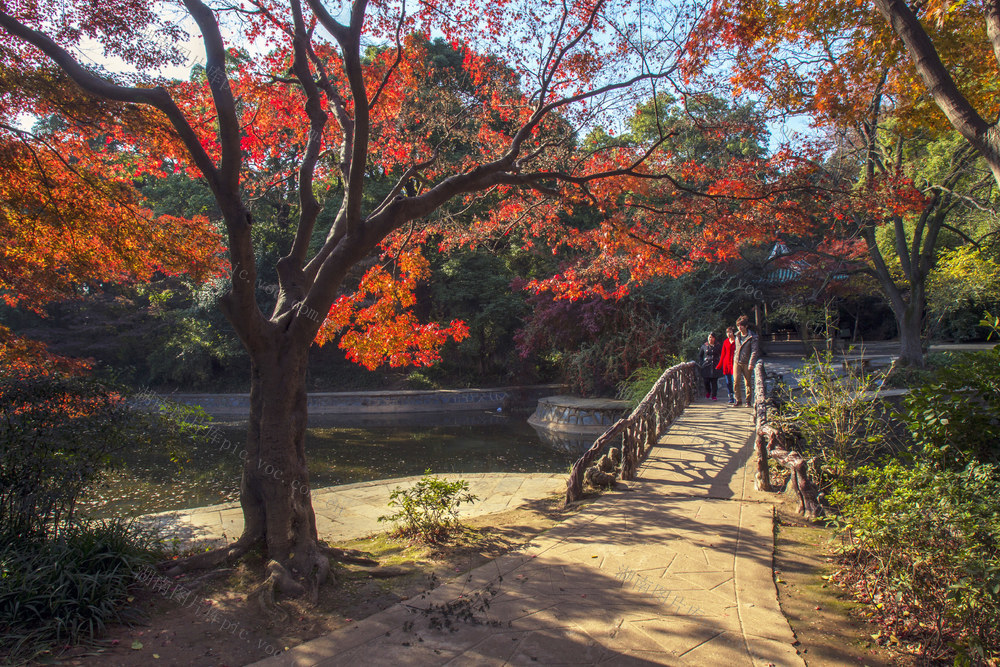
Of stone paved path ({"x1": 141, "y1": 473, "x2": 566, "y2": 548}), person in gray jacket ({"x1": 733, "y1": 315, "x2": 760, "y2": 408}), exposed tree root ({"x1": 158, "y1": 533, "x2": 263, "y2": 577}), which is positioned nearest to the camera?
exposed tree root ({"x1": 158, "y1": 533, "x2": 263, "y2": 577})

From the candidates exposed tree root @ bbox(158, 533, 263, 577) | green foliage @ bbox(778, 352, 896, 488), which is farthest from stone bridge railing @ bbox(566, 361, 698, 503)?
exposed tree root @ bbox(158, 533, 263, 577)

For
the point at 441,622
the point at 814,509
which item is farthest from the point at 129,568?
the point at 814,509

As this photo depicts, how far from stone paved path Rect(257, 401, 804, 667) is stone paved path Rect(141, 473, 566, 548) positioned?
1.94 metres

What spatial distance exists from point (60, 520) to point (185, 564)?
104cm

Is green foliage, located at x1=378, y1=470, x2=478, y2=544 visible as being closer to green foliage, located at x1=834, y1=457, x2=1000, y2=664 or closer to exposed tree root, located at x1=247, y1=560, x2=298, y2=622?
exposed tree root, located at x1=247, y1=560, x2=298, y2=622

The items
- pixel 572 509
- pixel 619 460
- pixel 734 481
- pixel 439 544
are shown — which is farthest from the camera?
pixel 619 460

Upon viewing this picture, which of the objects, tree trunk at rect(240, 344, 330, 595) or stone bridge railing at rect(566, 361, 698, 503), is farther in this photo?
stone bridge railing at rect(566, 361, 698, 503)

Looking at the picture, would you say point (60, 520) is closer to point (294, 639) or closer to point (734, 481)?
point (294, 639)

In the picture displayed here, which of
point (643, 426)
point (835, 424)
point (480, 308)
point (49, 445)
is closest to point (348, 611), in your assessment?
point (49, 445)

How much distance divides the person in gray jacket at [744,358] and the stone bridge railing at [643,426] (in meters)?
1.07

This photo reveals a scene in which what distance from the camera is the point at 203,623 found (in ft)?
12.1

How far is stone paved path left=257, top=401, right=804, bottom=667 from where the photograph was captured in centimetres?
317

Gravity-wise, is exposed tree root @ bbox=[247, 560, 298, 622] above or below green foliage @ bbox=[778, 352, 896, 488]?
below

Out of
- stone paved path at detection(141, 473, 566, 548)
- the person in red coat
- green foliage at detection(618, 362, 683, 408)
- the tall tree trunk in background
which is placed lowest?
stone paved path at detection(141, 473, 566, 548)
